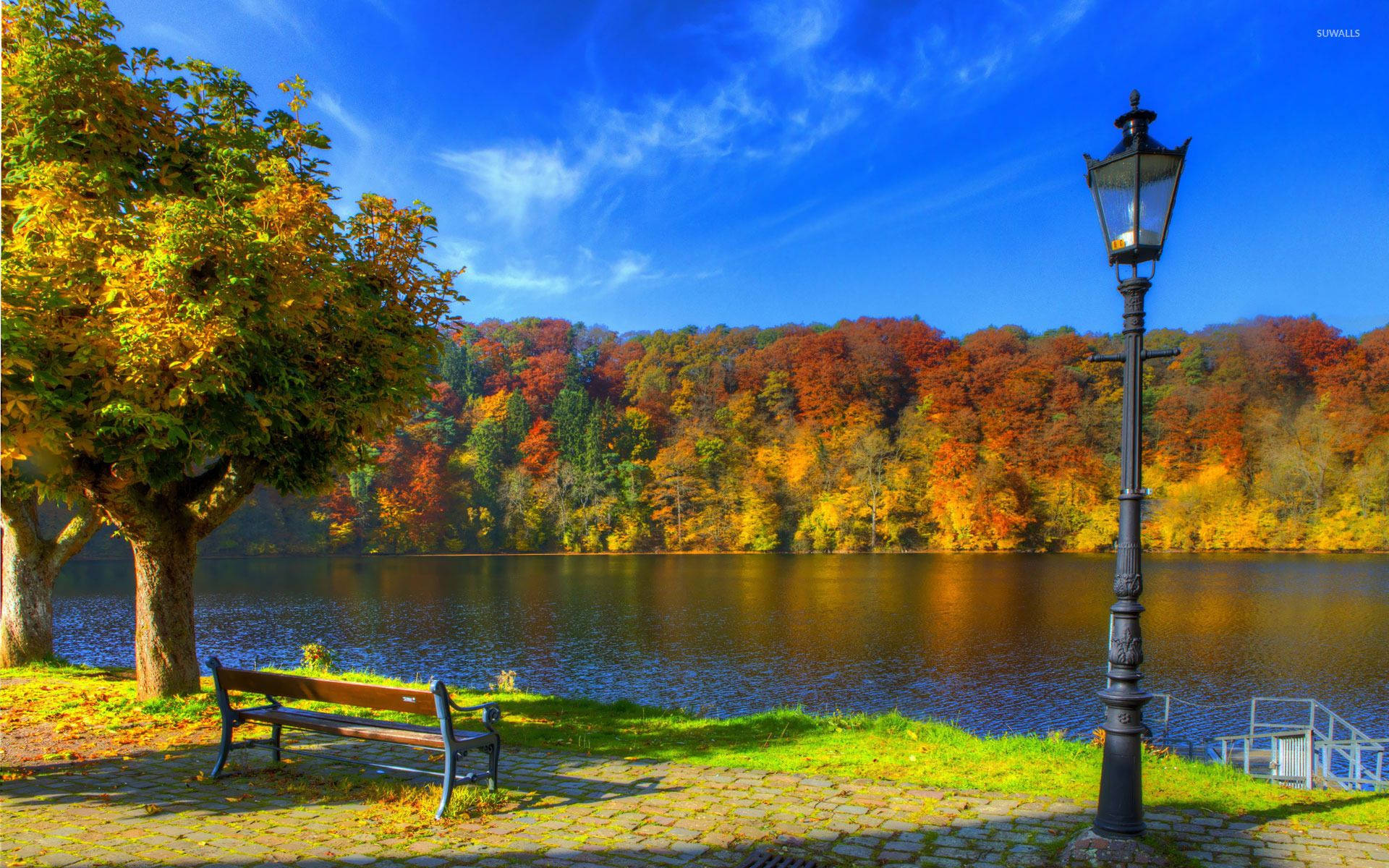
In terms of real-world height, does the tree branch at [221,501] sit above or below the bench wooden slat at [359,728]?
above

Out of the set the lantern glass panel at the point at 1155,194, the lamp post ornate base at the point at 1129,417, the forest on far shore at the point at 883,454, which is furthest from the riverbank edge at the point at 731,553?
the lantern glass panel at the point at 1155,194

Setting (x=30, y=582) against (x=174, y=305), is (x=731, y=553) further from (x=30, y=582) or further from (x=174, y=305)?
(x=174, y=305)

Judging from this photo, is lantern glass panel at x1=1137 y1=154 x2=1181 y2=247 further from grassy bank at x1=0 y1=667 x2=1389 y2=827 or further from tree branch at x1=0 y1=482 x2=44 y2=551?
tree branch at x1=0 y1=482 x2=44 y2=551

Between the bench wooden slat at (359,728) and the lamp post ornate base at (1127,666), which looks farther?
the bench wooden slat at (359,728)

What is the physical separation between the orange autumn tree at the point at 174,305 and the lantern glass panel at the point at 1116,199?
20.0 feet

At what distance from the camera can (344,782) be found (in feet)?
19.1

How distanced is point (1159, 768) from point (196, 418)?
8649 millimetres

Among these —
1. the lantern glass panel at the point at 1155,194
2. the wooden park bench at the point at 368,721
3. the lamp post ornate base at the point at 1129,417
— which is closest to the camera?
the lamp post ornate base at the point at 1129,417

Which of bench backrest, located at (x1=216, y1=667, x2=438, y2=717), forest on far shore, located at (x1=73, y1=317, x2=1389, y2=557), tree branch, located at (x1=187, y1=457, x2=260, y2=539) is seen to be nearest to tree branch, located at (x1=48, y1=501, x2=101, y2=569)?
tree branch, located at (x1=187, y1=457, x2=260, y2=539)

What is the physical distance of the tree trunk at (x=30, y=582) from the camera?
1096 cm

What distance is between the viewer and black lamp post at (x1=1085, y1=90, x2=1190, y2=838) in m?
4.50

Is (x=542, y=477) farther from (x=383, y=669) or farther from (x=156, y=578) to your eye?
(x=156, y=578)

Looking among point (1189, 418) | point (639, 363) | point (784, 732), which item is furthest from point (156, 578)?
point (639, 363)

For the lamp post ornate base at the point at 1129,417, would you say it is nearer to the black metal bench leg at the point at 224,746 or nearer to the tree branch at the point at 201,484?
the black metal bench leg at the point at 224,746
